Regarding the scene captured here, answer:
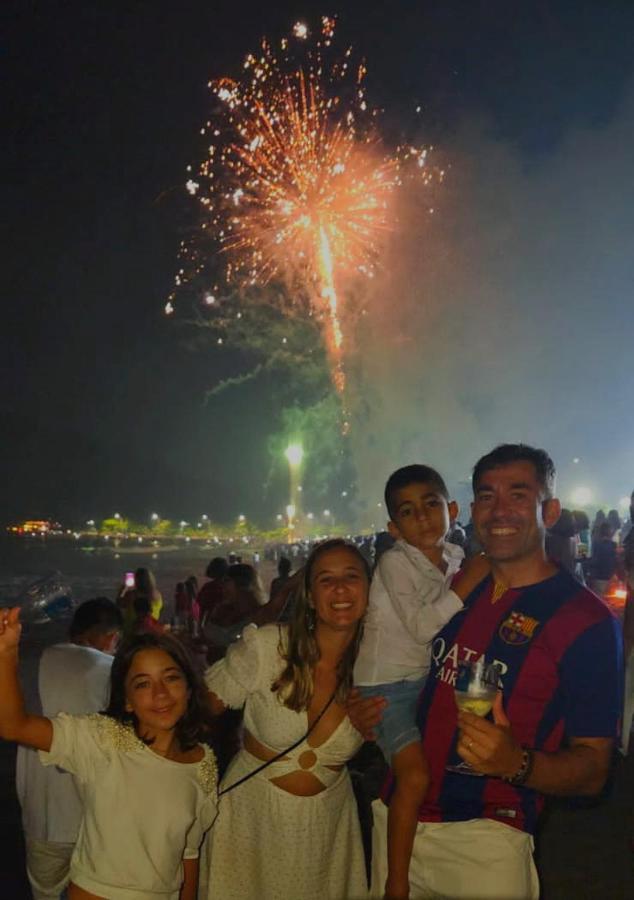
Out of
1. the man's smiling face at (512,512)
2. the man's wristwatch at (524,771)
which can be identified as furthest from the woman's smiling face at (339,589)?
the man's wristwatch at (524,771)

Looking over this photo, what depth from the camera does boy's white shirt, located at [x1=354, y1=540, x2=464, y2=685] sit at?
2.80 metres

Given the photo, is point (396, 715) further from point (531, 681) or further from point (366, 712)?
point (531, 681)

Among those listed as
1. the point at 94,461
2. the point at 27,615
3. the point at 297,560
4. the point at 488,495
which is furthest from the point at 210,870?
the point at 94,461

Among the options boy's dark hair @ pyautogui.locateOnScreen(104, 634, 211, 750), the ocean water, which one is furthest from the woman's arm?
the ocean water

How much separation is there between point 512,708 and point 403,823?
0.63 meters

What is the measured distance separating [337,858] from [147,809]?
0.85 meters

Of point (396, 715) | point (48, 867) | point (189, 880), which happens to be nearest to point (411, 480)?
point (396, 715)

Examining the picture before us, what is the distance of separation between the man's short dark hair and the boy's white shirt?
516 millimetres

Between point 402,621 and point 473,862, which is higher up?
point 402,621

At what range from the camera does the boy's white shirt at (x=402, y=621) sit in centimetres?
280

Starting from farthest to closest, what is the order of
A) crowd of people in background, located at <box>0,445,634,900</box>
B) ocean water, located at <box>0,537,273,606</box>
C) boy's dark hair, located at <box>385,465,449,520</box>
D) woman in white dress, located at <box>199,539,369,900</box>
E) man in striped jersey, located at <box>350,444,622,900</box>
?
ocean water, located at <box>0,537,273,606</box> → boy's dark hair, located at <box>385,465,449,520</box> → woman in white dress, located at <box>199,539,369,900</box> → crowd of people in background, located at <box>0,445,634,900</box> → man in striped jersey, located at <box>350,444,622,900</box>

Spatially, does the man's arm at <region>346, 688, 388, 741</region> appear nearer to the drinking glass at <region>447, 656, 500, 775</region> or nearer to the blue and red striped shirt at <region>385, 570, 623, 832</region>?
the blue and red striped shirt at <region>385, 570, 623, 832</region>

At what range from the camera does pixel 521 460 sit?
2.72 meters

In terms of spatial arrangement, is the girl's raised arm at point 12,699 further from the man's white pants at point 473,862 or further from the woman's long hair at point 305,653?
the man's white pants at point 473,862
